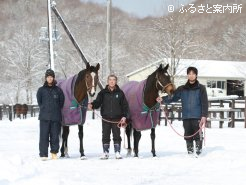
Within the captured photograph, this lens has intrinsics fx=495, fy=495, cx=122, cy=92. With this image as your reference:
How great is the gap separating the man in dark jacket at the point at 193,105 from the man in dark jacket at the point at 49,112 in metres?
2.14

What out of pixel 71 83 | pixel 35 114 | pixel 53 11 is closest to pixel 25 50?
pixel 35 114

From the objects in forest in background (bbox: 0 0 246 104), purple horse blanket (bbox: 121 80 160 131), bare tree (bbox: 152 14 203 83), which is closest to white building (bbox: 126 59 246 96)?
forest in background (bbox: 0 0 246 104)

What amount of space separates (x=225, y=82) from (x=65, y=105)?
5211 cm

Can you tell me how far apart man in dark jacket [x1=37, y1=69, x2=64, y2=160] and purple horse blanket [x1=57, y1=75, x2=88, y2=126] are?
6.6 inches

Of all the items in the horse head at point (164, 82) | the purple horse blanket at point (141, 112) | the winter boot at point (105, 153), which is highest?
the horse head at point (164, 82)

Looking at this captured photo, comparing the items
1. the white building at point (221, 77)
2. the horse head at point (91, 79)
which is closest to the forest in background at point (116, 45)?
the white building at point (221, 77)

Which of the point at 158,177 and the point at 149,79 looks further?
the point at 149,79

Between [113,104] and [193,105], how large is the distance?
1.57 meters

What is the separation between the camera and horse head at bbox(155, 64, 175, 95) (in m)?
9.40

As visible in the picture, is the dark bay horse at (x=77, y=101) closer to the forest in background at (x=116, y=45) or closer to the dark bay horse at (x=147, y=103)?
the dark bay horse at (x=147, y=103)

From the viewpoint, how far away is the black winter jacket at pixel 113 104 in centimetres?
955

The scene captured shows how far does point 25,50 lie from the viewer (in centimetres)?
5953

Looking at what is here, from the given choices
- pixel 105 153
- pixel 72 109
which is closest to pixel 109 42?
pixel 72 109

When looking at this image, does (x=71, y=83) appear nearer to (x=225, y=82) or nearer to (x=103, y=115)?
(x=103, y=115)
